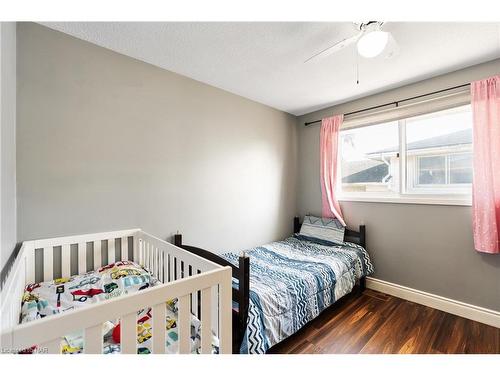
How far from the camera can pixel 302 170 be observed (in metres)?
3.26

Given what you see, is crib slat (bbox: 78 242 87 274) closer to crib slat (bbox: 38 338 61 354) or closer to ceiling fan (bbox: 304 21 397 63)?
crib slat (bbox: 38 338 61 354)

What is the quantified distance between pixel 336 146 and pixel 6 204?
9.53 ft

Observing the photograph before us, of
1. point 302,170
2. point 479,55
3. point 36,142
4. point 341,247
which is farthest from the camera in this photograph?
point 302,170

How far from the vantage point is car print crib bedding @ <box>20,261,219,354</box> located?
0.97 metres

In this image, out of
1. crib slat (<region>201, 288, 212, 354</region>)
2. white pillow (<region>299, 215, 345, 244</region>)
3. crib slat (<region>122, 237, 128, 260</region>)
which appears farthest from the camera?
white pillow (<region>299, 215, 345, 244</region>)

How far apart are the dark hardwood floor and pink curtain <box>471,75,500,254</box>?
A: 68cm

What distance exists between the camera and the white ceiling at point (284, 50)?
1.46m

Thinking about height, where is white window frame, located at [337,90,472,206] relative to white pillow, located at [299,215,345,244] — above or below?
above

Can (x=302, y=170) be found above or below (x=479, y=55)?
below

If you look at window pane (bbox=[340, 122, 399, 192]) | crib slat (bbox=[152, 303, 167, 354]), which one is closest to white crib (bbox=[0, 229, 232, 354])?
crib slat (bbox=[152, 303, 167, 354])

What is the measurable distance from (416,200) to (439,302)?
0.99 meters
